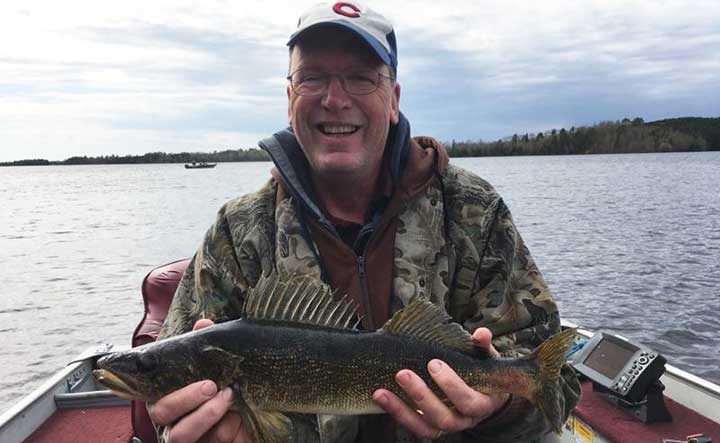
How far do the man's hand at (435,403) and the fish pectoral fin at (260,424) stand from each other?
48 centimetres

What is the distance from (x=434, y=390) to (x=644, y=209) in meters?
35.0

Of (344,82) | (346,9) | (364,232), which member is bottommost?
(364,232)

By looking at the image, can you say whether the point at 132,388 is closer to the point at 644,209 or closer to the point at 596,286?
the point at 596,286

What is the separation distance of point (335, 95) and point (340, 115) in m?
0.11

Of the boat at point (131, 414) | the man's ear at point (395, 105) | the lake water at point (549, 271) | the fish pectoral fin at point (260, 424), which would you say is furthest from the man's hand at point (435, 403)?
the lake water at point (549, 271)

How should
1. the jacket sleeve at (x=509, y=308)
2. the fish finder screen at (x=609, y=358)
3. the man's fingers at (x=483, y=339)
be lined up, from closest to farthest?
the man's fingers at (x=483, y=339), the jacket sleeve at (x=509, y=308), the fish finder screen at (x=609, y=358)

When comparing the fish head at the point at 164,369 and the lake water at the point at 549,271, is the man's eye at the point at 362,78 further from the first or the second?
the lake water at the point at 549,271

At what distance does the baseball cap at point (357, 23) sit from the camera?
3404 millimetres

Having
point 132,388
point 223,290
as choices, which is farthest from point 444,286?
point 132,388

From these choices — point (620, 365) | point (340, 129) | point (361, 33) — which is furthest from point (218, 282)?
point (620, 365)

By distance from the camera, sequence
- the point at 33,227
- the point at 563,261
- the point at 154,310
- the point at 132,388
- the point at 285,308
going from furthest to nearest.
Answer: the point at 33,227 → the point at 563,261 → the point at 154,310 → the point at 285,308 → the point at 132,388

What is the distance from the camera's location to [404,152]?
3867mm

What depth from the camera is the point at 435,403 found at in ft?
9.34

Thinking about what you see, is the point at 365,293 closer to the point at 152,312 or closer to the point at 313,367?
the point at 313,367
